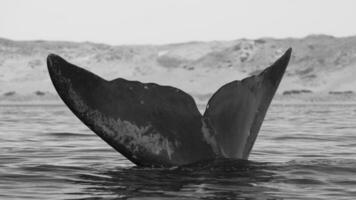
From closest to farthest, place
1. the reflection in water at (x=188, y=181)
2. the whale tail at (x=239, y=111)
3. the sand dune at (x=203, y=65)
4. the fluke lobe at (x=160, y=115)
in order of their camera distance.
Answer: the reflection in water at (x=188, y=181)
the fluke lobe at (x=160, y=115)
the whale tail at (x=239, y=111)
the sand dune at (x=203, y=65)

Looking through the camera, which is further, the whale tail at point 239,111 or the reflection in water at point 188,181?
the whale tail at point 239,111

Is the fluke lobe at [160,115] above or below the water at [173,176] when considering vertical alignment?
above

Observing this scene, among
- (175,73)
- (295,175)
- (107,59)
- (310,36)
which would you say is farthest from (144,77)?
(295,175)

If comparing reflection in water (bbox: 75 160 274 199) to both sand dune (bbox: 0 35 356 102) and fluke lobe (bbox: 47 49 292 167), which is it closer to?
fluke lobe (bbox: 47 49 292 167)

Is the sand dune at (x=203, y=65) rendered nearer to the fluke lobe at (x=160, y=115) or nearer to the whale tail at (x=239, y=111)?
the whale tail at (x=239, y=111)

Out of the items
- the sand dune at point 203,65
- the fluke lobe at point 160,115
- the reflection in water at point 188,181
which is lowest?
the reflection in water at point 188,181

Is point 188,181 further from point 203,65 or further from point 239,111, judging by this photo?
point 203,65

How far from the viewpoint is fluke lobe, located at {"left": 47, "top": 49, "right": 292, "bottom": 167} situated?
7270mm

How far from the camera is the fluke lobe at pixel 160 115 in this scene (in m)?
7.27

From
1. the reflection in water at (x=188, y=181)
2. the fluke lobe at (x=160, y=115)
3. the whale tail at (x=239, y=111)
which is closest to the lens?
the reflection in water at (x=188, y=181)

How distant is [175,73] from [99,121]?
59.1 metres

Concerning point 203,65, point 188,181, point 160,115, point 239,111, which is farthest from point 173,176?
Result: point 203,65

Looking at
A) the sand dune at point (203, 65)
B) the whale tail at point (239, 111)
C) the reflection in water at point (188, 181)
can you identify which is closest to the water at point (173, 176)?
the reflection in water at point (188, 181)

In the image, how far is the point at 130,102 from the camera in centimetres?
740
